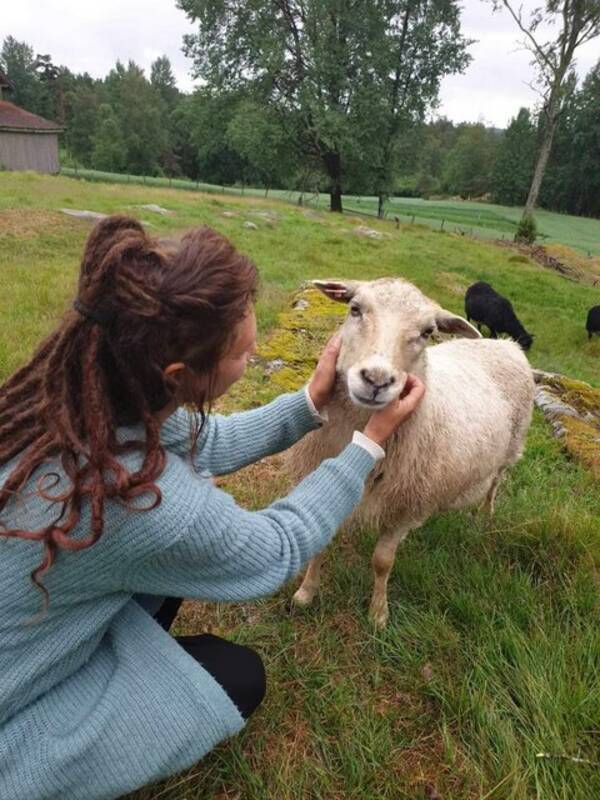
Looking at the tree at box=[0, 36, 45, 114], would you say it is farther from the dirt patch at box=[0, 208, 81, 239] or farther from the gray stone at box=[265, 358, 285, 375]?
the gray stone at box=[265, 358, 285, 375]

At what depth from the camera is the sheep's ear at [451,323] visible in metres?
2.30

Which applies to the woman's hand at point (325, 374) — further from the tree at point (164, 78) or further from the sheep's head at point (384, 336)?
the tree at point (164, 78)

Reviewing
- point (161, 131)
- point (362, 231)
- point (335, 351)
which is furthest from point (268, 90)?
point (161, 131)

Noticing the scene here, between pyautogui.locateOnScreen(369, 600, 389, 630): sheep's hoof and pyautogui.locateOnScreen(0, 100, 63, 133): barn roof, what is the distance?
1414 inches

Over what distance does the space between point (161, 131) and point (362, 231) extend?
143 feet

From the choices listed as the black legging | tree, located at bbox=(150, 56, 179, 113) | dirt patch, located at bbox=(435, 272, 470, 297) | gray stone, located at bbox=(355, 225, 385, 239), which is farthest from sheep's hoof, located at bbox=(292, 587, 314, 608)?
tree, located at bbox=(150, 56, 179, 113)

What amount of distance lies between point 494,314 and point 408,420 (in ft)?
24.5

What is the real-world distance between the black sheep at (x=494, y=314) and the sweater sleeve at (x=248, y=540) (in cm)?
771

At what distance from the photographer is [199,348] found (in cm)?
133

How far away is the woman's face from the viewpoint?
4.73ft

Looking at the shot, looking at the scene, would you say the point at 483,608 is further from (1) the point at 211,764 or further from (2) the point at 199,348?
(2) the point at 199,348

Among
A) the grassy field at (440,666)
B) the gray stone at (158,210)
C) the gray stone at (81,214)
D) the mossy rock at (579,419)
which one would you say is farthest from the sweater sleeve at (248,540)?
the gray stone at (158,210)

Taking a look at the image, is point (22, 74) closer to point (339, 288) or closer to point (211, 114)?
point (211, 114)

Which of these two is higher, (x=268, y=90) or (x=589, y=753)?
(x=268, y=90)
